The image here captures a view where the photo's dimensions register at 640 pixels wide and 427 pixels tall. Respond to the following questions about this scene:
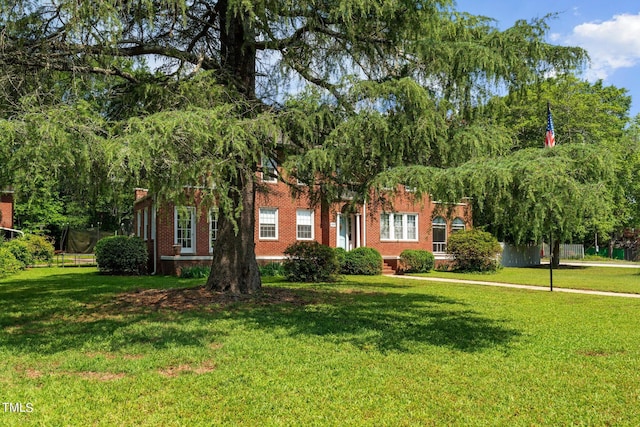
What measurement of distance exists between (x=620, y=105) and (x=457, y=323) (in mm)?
36690

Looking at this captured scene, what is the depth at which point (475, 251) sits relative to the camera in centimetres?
2630

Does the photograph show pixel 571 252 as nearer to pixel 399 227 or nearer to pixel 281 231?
pixel 399 227

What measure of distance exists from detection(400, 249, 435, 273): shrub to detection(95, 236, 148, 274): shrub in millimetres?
11673

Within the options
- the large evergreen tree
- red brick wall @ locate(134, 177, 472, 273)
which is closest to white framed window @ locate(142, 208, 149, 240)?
red brick wall @ locate(134, 177, 472, 273)

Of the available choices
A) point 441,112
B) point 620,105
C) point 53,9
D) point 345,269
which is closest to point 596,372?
point 441,112

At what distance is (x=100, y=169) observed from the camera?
Answer: 7.12 m

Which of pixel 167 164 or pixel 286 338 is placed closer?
pixel 167 164

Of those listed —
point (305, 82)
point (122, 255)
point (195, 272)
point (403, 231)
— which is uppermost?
point (305, 82)

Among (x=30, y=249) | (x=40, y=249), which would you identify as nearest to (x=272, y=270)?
(x=30, y=249)

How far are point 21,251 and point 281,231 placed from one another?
12972 millimetres

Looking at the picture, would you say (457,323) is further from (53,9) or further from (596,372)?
(53,9)

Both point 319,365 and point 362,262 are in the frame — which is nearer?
point 319,365

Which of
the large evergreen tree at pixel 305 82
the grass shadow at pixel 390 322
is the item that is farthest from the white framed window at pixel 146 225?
the large evergreen tree at pixel 305 82

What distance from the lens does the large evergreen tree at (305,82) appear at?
24.8 feet
